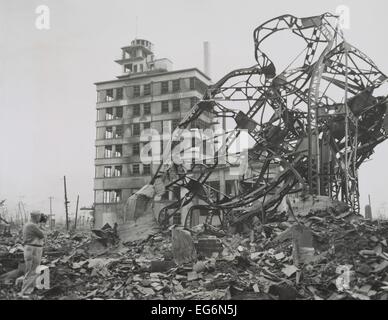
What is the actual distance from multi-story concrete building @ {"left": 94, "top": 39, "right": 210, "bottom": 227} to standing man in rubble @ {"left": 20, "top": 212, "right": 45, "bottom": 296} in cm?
3031

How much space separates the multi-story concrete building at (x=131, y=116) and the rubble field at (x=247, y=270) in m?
29.1

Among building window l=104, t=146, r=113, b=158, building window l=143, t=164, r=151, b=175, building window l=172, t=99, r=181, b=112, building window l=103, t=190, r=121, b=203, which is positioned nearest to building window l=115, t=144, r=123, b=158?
building window l=104, t=146, r=113, b=158

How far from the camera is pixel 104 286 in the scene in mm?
9055

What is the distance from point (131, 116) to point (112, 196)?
363 inches

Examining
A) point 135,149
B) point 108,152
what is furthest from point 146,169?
point 108,152

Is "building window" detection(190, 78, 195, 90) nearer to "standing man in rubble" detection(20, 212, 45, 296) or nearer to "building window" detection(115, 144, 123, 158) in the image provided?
"building window" detection(115, 144, 123, 158)

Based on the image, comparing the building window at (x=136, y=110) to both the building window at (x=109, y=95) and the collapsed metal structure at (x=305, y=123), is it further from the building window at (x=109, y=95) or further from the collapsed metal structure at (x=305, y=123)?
the collapsed metal structure at (x=305, y=123)

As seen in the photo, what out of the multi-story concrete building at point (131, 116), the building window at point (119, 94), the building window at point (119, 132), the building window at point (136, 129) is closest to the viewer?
the multi-story concrete building at point (131, 116)

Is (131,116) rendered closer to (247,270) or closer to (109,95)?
(109,95)

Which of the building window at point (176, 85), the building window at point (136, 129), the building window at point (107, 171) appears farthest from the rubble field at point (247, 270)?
the building window at point (176, 85)

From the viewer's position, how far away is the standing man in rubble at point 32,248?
880cm

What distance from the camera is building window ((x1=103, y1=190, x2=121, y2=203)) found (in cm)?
3858

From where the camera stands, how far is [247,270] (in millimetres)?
9359

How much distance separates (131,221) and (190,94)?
3070 cm
